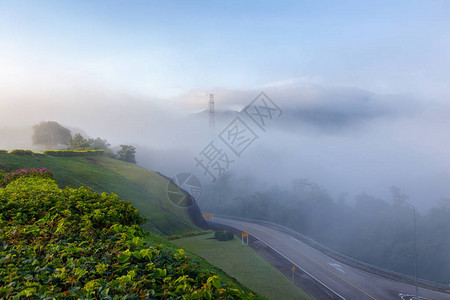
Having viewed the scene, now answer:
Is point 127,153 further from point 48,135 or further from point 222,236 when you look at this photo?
point 222,236

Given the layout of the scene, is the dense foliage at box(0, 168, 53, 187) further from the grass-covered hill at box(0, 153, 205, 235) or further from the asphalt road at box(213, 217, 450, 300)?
the asphalt road at box(213, 217, 450, 300)

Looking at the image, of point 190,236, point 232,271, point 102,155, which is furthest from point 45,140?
point 232,271

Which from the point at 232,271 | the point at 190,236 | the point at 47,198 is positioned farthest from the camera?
the point at 190,236

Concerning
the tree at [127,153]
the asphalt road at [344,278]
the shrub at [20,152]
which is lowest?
the asphalt road at [344,278]

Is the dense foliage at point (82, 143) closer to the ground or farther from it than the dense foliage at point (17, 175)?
farther from it

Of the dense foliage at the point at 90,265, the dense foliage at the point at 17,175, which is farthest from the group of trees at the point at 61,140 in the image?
the dense foliage at the point at 90,265

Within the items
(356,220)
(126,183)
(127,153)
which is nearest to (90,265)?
(126,183)

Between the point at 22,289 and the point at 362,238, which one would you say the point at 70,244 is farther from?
the point at 362,238

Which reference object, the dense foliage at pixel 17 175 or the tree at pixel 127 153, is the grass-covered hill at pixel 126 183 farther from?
the dense foliage at pixel 17 175
